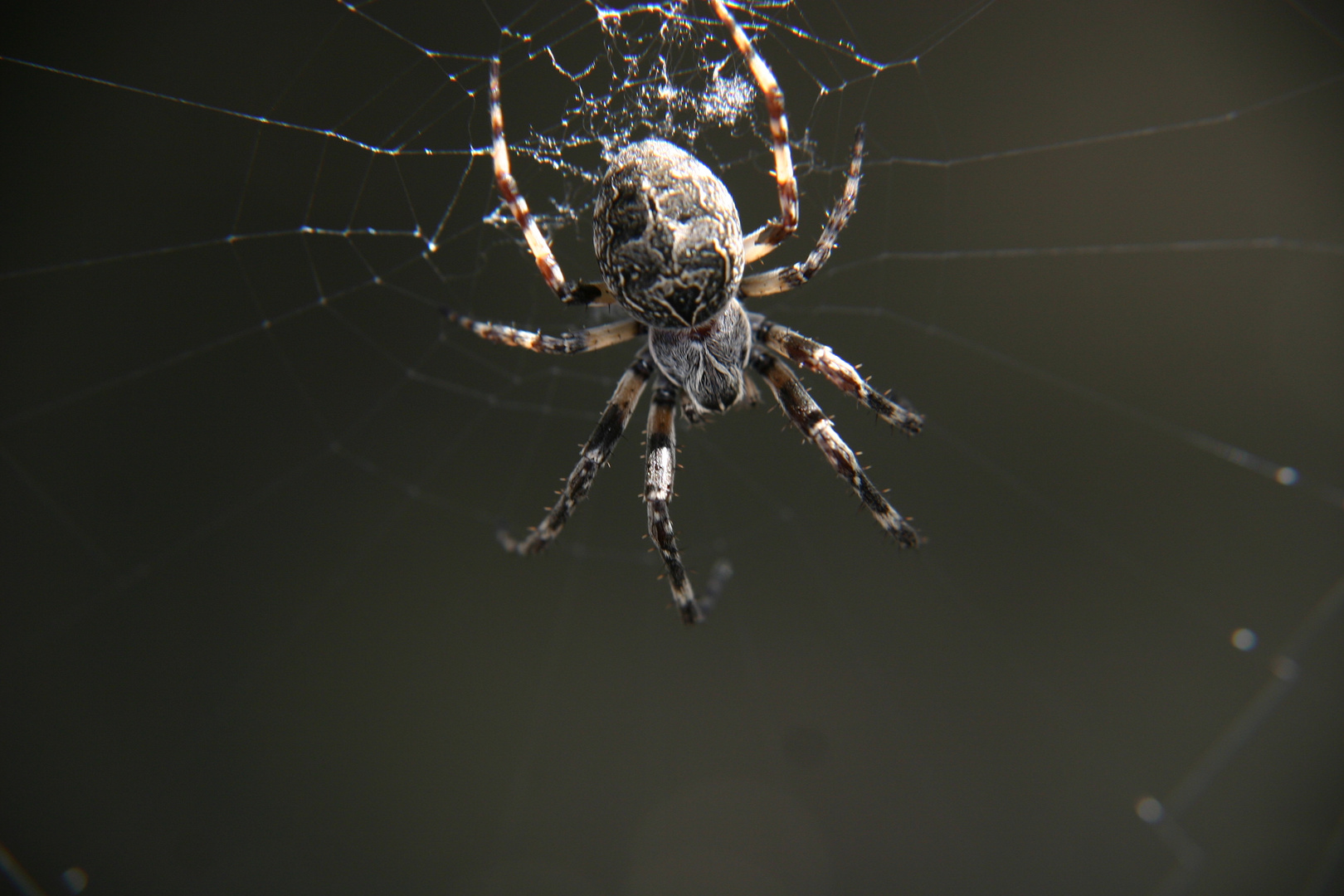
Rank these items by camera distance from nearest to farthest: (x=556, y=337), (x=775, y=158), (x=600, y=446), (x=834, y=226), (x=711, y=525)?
(x=775, y=158)
(x=834, y=226)
(x=556, y=337)
(x=600, y=446)
(x=711, y=525)

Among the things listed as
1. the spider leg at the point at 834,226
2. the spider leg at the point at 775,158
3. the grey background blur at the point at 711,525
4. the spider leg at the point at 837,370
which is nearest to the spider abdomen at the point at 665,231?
the spider leg at the point at 775,158

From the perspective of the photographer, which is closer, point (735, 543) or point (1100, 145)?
point (1100, 145)

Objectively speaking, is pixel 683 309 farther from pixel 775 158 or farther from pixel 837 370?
pixel 837 370

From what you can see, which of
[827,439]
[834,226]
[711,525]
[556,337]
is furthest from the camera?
[711,525]

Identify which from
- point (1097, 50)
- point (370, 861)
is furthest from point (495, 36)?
point (370, 861)

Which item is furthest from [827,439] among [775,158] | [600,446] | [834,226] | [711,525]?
[711,525]

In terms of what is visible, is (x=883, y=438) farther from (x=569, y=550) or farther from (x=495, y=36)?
(x=495, y=36)

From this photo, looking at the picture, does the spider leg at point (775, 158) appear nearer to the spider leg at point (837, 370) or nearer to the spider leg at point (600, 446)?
the spider leg at point (837, 370)
